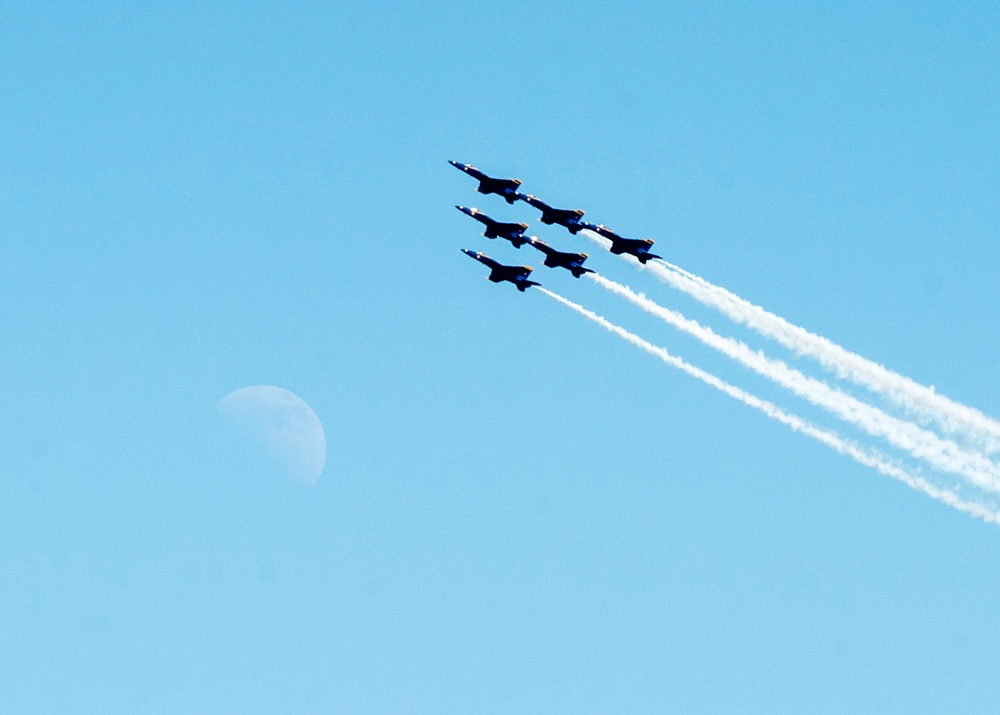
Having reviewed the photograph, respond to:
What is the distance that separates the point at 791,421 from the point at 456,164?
124ft

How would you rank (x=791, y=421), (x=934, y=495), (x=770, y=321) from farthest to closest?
(x=770, y=321) → (x=791, y=421) → (x=934, y=495)

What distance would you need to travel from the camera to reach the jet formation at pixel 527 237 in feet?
395

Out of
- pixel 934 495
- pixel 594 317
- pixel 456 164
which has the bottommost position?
pixel 934 495

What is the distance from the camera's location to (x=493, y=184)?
125312 mm

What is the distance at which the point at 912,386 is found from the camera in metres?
106

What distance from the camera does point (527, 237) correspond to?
124312mm

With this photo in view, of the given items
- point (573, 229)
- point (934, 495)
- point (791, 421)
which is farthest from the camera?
point (573, 229)

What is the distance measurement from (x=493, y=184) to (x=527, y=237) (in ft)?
17.9

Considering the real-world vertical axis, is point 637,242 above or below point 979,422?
above

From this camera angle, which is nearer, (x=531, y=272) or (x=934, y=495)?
(x=934, y=495)

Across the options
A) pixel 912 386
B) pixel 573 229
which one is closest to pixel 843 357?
pixel 912 386

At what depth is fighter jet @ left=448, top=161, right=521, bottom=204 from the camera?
12519 cm

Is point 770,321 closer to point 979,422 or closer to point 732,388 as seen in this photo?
point 732,388

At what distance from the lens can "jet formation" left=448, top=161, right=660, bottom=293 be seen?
120500 mm
